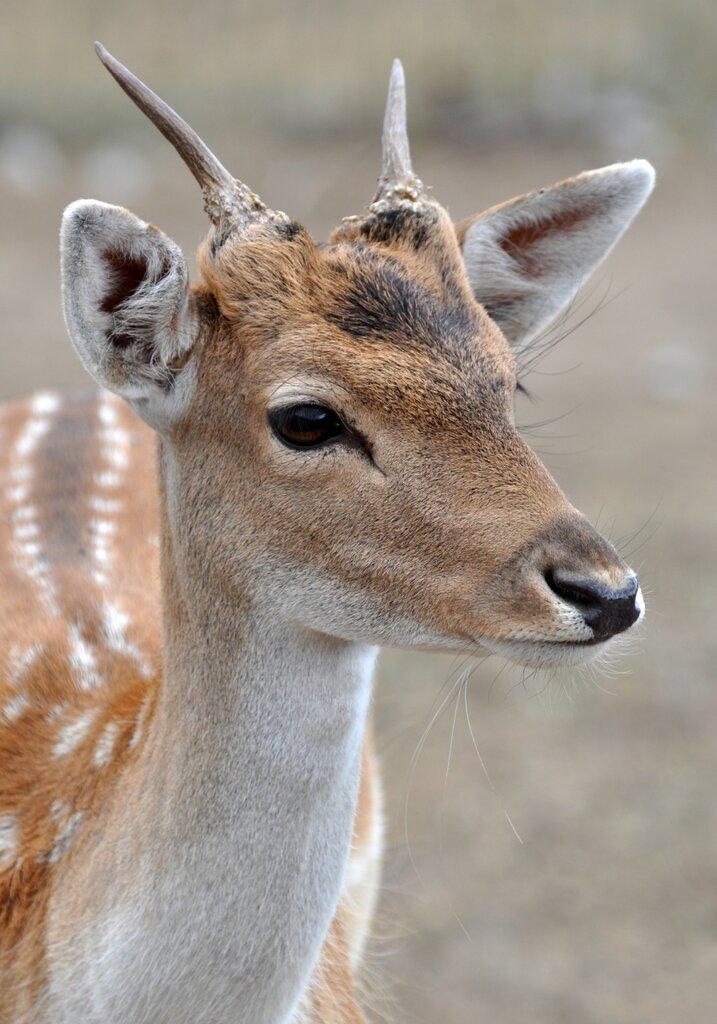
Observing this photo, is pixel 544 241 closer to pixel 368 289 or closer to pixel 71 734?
pixel 368 289

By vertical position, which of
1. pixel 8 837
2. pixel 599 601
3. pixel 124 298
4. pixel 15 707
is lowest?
pixel 8 837

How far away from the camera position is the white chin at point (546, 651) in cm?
220

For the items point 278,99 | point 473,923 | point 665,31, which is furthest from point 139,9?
point 473,923

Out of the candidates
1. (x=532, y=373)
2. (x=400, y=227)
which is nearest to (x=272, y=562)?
(x=400, y=227)

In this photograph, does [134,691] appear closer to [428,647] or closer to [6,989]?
[6,989]

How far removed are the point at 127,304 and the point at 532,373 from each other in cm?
646

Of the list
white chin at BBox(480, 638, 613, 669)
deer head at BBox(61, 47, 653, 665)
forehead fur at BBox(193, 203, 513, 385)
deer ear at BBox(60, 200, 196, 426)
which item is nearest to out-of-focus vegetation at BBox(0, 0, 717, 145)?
forehead fur at BBox(193, 203, 513, 385)

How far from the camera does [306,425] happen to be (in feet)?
7.76

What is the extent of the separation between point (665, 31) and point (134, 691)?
1344 cm

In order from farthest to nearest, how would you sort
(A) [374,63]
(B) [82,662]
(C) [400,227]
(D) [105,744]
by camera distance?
(A) [374,63] < (B) [82,662] < (D) [105,744] < (C) [400,227]

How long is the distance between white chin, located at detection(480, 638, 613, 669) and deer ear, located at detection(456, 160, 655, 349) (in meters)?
0.98

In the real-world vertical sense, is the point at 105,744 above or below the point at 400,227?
below

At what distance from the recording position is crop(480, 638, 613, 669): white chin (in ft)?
7.21

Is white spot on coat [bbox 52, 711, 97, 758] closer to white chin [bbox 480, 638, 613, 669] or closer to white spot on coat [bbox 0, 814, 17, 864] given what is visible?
white spot on coat [bbox 0, 814, 17, 864]
